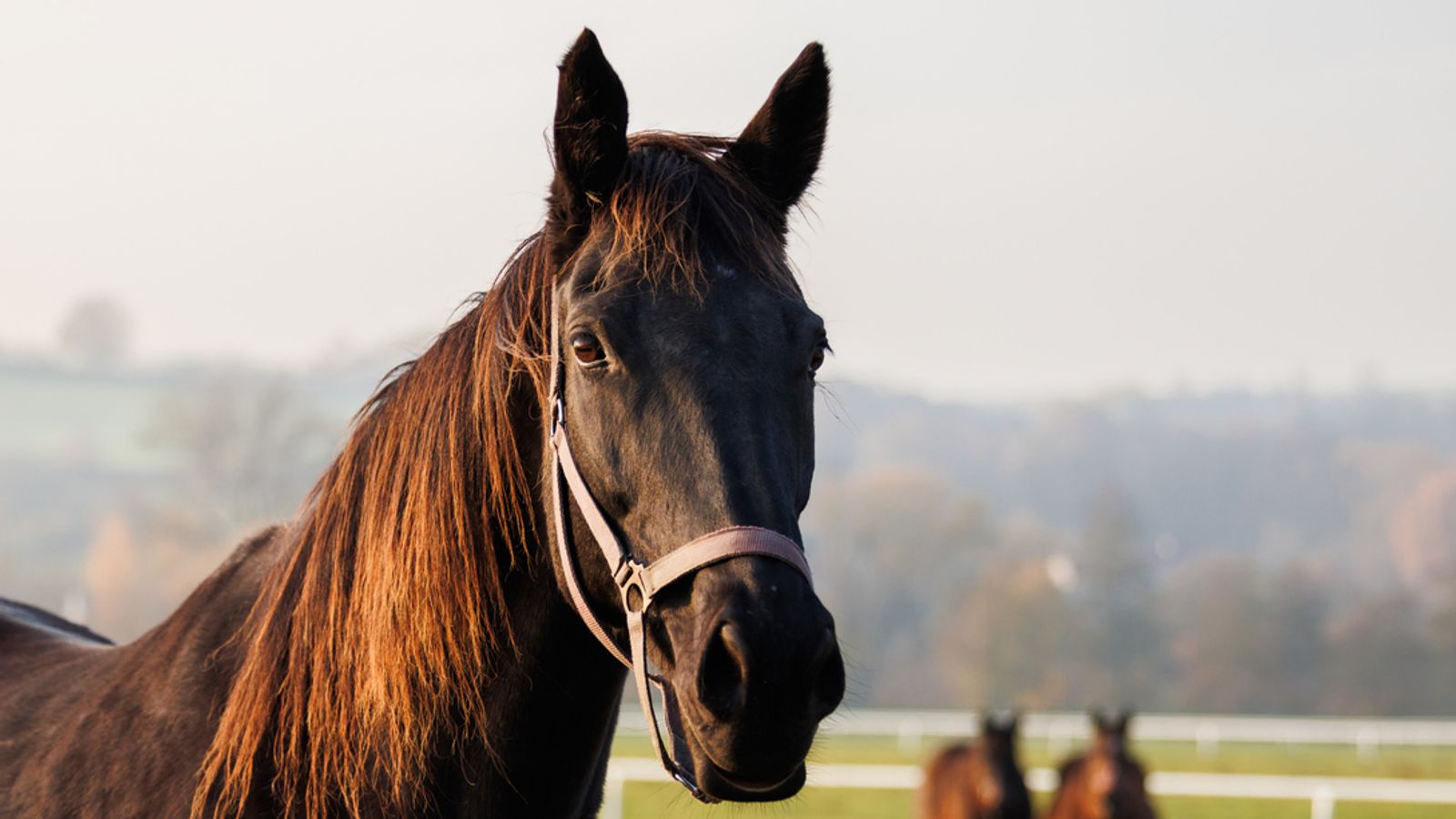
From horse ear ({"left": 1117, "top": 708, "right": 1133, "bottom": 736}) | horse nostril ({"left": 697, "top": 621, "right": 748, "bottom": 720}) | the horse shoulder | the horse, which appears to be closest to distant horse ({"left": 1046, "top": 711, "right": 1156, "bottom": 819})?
horse ear ({"left": 1117, "top": 708, "right": 1133, "bottom": 736})

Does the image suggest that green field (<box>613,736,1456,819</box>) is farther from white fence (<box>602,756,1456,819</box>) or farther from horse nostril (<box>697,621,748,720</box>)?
horse nostril (<box>697,621,748,720</box>)

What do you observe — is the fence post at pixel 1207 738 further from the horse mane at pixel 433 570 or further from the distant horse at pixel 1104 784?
the horse mane at pixel 433 570

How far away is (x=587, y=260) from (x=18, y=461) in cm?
8776

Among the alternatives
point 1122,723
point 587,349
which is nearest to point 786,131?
point 587,349

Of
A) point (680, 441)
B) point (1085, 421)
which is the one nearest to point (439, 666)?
point (680, 441)

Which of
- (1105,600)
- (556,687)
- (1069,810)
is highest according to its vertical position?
(556,687)

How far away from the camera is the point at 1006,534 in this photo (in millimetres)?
68188

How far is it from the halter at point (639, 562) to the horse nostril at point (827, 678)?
0.14m

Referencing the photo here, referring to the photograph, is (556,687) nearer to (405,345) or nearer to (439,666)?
(439,666)

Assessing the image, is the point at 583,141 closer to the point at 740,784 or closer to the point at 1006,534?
the point at 740,784

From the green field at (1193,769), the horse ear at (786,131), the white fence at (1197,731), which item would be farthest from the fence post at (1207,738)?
the horse ear at (786,131)

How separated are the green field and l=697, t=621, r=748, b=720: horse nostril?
11377mm

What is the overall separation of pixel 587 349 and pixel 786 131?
0.76m

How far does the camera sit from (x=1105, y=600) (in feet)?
201
